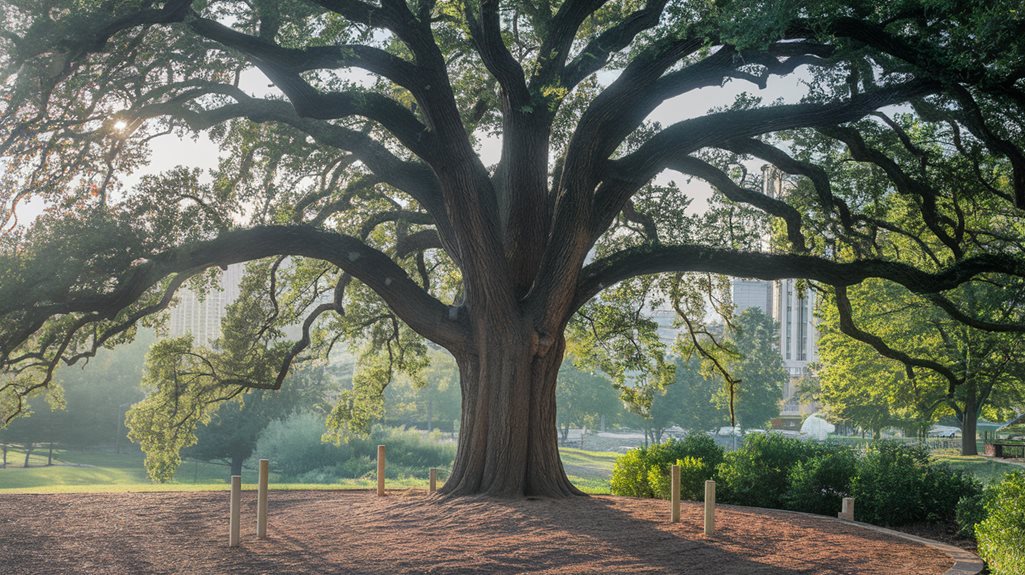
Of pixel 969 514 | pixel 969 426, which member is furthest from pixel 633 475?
pixel 969 426

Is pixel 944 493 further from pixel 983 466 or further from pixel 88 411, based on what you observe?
pixel 88 411

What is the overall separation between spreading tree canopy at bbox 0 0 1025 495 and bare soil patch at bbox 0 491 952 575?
2.03 meters

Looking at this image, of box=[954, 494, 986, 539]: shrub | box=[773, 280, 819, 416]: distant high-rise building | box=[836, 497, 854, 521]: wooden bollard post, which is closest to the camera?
box=[954, 494, 986, 539]: shrub

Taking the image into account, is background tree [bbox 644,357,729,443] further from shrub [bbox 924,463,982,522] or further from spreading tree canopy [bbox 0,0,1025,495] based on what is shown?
shrub [bbox 924,463,982,522]

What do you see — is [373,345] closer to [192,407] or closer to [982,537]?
[192,407]

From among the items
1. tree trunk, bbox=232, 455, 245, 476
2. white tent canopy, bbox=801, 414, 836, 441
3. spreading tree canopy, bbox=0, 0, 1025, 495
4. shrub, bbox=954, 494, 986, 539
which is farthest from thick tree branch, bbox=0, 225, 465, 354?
white tent canopy, bbox=801, 414, 836, 441

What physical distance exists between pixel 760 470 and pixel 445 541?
6.89 m

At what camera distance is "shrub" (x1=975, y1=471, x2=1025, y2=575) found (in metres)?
8.32

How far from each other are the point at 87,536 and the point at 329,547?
3.35 metres

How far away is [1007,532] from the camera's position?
859 centimetres

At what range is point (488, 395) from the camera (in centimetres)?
1436

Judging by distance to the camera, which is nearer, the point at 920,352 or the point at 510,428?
the point at 510,428

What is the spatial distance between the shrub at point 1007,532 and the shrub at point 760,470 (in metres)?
5.51

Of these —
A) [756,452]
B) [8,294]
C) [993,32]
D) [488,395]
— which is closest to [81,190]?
[8,294]
